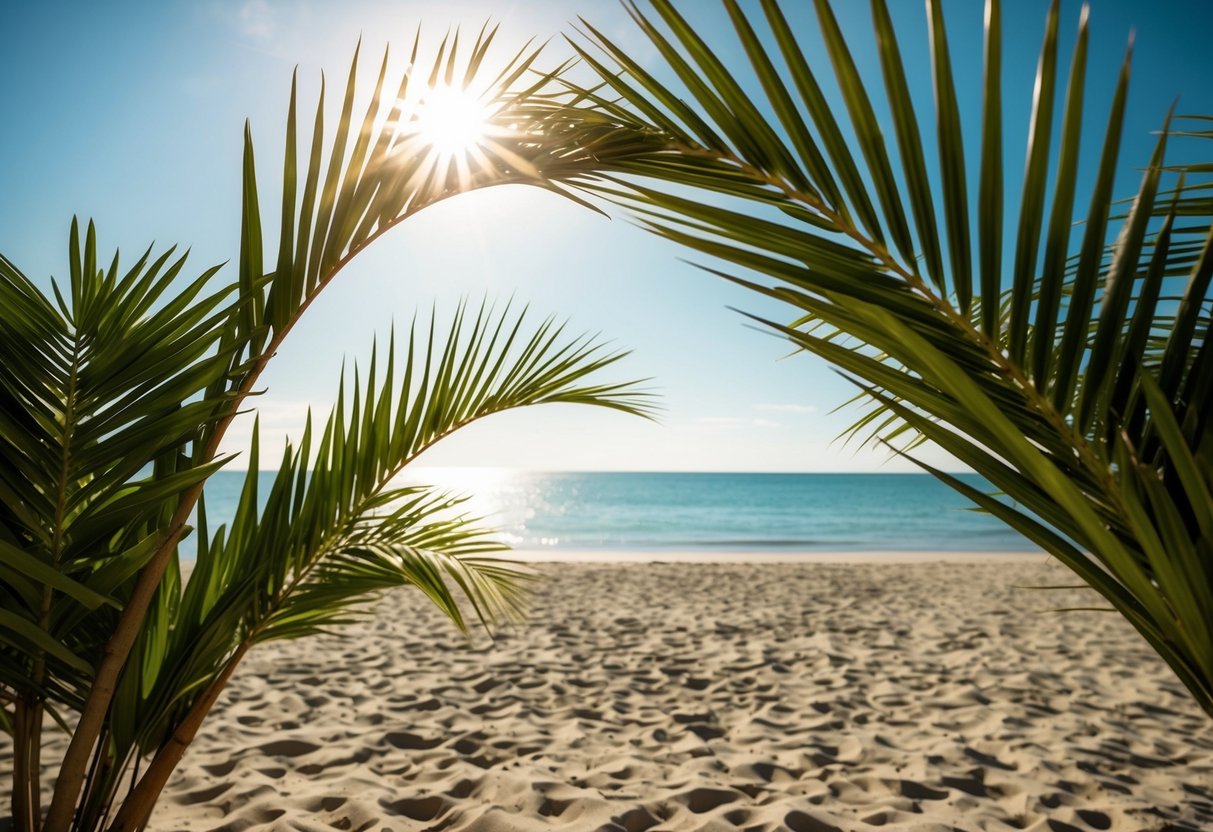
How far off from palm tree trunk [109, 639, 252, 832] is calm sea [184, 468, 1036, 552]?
5897 mm

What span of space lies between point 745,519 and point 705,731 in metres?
26.6

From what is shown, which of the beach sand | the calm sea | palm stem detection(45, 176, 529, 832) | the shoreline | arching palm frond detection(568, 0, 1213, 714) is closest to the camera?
arching palm frond detection(568, 0, 1213, 714)

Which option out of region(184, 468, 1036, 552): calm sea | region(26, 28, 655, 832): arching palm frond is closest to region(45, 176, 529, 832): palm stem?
region(26, 28, 655, 832): arching palm frond

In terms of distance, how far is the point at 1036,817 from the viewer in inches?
99.4

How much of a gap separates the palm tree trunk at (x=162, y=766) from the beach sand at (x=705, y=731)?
114 centimetres

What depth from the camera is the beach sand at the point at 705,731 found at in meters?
2.54

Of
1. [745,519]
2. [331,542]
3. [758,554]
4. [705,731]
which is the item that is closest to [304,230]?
[331,542]

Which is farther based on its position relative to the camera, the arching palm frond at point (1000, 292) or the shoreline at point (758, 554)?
the shoreline at point (758, 554)

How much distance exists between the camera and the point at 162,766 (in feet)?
4.50

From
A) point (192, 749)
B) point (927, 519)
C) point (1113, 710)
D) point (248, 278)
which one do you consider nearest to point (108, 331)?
point (248, 278)

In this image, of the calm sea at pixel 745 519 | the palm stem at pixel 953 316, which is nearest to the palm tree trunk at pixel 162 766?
the palm stem at pixel 953 316

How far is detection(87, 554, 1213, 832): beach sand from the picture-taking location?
254cm

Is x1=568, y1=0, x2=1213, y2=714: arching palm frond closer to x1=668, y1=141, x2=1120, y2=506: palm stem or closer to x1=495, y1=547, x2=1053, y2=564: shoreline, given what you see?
x1=668, y1=141, x2=1120, y2=506: palm stem

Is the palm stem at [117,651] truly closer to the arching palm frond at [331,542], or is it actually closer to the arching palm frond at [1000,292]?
the arching palm frond at [331,542]
